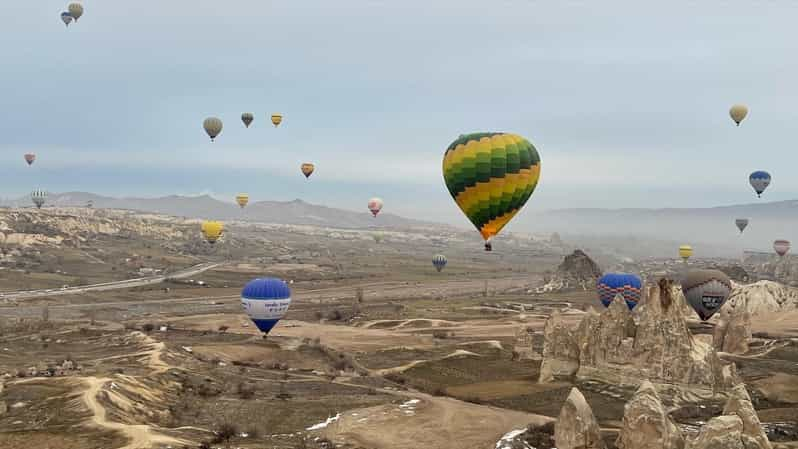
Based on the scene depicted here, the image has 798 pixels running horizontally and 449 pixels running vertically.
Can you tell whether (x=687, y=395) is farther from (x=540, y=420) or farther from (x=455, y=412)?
(x=455, y=412)

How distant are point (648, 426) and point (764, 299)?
4224 inches

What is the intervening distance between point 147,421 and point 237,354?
3105 cm

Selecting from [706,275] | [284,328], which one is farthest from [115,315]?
[706,275]

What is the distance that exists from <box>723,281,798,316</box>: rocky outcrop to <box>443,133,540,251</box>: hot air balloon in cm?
7880

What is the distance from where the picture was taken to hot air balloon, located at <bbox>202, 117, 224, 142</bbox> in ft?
460

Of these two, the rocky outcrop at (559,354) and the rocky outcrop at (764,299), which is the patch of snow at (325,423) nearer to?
the rocky outcrop at (559,354)

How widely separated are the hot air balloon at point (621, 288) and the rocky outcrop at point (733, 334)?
13.0m

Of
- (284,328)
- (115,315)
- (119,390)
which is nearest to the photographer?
(119,390)

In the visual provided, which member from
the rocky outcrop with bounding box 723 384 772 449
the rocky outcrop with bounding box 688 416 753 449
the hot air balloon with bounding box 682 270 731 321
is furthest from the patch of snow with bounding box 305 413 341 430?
the hot air balloon with bounding box 682 270 731 321

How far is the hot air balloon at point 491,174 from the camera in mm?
65312

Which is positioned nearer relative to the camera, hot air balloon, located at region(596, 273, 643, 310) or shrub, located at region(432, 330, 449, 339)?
hot air balloon, located at region(596, 273, 643, 310)

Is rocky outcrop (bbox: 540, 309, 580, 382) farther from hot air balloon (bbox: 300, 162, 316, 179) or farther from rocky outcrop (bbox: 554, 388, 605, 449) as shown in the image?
hot air balloon (bbox: 300, 162, 316, 179)

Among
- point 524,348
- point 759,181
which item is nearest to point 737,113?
point 759,181

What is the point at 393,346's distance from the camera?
89.9 metres
